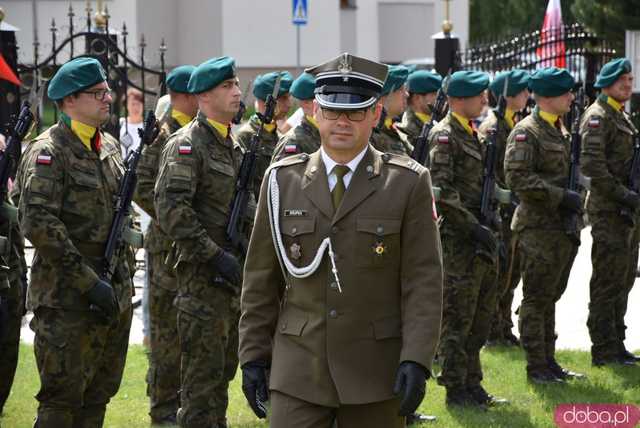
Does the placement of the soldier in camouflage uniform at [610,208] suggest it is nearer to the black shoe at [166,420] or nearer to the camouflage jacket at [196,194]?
the camouflage jacket at [196,194]

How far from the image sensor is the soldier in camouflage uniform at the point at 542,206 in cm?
890

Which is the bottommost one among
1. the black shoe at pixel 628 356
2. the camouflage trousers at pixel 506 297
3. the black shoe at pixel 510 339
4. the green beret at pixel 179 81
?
the black shoe at pixel 510 339

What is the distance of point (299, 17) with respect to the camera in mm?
18781

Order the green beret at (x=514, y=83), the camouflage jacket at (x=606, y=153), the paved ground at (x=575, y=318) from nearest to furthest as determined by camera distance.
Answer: the camouflage jacket at (x=606, y=153) < the green beret at (x=514, y=83) < the paved ground at (x=575, y=318)

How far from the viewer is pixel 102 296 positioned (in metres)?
6.29

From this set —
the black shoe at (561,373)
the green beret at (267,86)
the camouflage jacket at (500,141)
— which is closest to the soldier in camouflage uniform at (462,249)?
the black shoe at (561,373)

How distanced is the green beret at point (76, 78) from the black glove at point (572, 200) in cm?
374

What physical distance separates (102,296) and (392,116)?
10.5 feet

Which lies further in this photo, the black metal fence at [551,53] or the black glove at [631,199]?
the black metal fence at [551,53]

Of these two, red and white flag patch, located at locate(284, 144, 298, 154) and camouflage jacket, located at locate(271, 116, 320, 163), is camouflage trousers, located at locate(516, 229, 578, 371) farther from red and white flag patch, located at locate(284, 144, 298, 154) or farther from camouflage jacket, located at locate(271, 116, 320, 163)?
red and white flag patch, located at locate(284, 144, 298, 154)

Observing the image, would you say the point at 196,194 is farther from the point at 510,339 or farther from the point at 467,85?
the point at 510,339

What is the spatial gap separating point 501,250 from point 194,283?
2612 mm

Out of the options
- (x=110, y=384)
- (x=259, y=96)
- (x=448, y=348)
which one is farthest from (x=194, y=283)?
(x=259, y=96)

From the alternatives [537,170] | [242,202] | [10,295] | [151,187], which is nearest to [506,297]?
[537,170]
